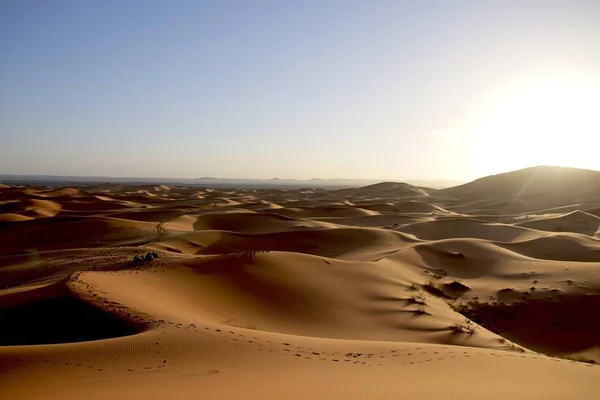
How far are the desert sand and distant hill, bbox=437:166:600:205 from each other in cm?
3498

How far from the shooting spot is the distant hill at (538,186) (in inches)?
2050

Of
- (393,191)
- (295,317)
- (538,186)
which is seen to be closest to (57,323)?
(295,317)

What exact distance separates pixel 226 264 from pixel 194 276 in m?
1.17

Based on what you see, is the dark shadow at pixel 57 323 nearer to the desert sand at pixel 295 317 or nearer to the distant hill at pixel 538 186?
the desert sand at pixel 295 317

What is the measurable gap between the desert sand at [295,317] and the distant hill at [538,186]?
34980 mm

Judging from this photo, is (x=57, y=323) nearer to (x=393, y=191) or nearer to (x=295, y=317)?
(x=295, y=317)

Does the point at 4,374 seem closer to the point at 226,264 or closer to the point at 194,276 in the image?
the point at 194,276

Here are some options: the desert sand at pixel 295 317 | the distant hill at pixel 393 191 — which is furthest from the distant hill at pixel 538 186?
the desert sand at pixel 295 317

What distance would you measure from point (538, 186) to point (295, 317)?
2236 inches

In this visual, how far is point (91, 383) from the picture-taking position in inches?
172

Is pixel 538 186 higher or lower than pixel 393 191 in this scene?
higher

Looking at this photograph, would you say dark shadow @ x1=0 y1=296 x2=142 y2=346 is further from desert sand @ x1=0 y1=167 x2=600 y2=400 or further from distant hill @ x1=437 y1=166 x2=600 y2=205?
distant hill @ x1=437 y1=166 x2=600 y2=205

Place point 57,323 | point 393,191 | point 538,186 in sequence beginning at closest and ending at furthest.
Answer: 1. point 57,323
2. point 538,186
3. point 393,191

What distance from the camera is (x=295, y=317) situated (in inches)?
368
